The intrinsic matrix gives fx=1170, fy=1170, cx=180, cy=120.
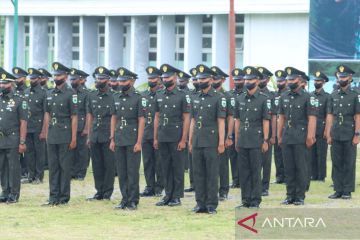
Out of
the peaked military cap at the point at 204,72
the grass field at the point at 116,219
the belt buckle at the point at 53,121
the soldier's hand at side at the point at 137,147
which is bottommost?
the grass field at the point at 116,219

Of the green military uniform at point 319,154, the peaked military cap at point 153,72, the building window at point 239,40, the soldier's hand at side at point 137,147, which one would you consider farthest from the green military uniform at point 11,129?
the building window at point 239,40

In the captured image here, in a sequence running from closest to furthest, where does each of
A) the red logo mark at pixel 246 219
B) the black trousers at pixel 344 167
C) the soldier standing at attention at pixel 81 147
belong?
the red logo mark at pixel 246 219, the black trousers at pixel 344 167, the soldier standing at attention at pixel 81 147

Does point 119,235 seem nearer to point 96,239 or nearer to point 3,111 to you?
point 96,239

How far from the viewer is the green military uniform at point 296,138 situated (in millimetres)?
17594

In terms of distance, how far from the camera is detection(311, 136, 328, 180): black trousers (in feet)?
70.6

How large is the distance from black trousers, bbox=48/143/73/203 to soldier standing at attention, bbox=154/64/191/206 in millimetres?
1393

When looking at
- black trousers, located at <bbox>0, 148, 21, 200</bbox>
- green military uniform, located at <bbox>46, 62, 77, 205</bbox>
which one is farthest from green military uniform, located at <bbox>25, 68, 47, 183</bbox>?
green military uniform, located at <bbox>46, 62, 77, 205</bbox>

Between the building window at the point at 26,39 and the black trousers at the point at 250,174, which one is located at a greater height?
the building window at the point at 26,39

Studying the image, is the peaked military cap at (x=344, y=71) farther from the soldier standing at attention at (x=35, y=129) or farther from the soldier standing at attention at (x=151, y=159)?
the soldier standing at attention at (x=35, y=129)

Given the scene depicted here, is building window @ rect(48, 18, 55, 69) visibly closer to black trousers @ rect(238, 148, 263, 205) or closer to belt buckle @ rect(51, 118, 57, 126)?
belt buckle @ rect(51, 118, 57, 126)

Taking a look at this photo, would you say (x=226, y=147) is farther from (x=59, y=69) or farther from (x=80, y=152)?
(x=80, y=152)

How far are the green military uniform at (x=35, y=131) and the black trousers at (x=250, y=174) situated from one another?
202 inches

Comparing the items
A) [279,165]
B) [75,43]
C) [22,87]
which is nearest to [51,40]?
[75,43]

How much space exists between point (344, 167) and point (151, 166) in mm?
3136
